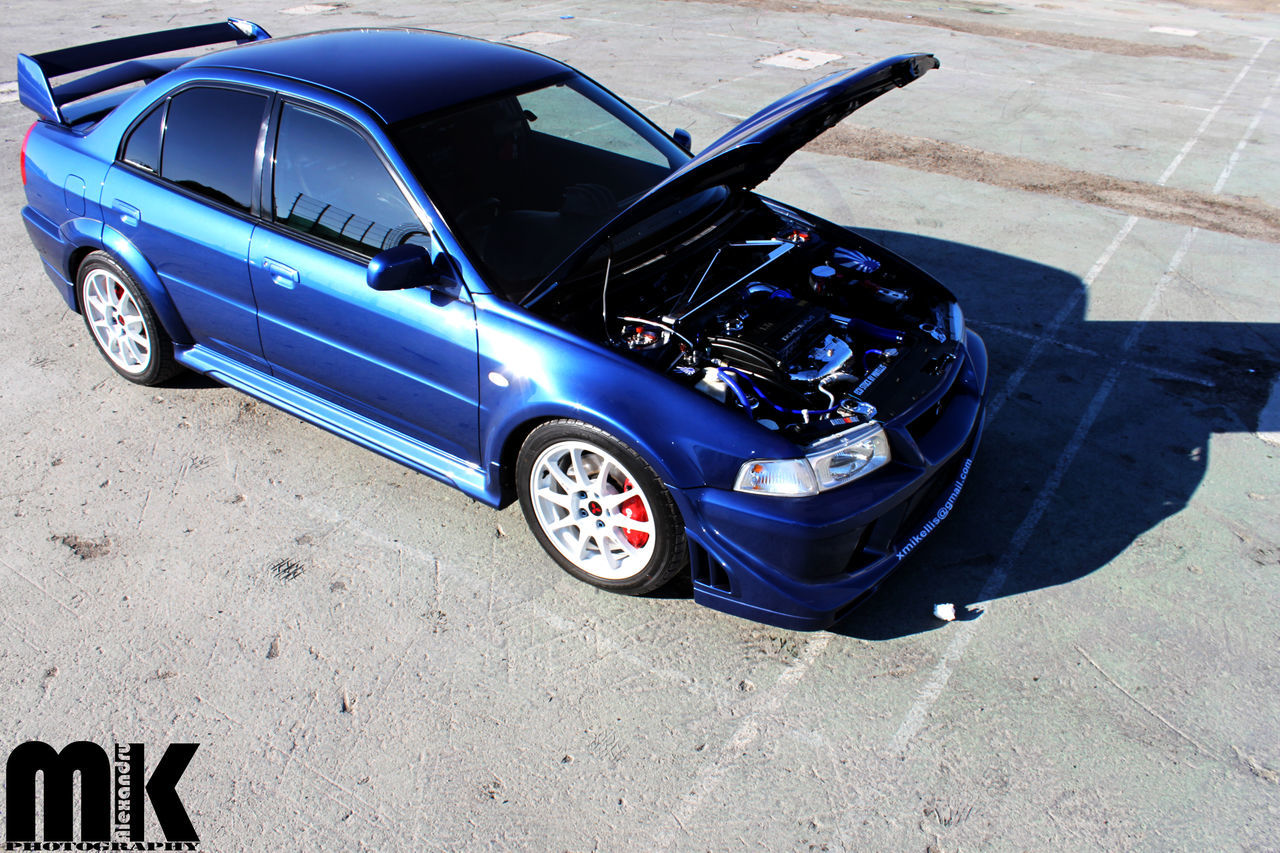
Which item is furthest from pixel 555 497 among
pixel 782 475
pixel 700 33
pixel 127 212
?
pixel 700 33

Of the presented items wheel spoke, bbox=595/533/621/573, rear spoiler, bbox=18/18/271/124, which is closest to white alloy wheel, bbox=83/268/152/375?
rear spoiler, bbox=18/18/271/124

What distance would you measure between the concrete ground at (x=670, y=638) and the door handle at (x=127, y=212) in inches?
38.4

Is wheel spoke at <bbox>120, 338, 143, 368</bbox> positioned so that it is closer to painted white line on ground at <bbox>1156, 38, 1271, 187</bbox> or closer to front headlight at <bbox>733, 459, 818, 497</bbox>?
front headlight at <bbox>733, 459, 818, 497</bbox>

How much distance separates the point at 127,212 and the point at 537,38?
35.1 ft

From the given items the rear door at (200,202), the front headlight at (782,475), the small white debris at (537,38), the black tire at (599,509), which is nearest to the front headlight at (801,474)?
the front headlight at (782,475)

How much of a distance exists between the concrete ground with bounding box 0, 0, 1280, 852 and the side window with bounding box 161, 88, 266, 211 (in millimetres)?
1195

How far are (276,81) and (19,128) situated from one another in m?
7.31

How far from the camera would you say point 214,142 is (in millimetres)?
4141

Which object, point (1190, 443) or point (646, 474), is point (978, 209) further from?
point (646, 474)

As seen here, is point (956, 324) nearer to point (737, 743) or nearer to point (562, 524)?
point (562, 524)

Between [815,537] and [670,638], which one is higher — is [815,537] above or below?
above

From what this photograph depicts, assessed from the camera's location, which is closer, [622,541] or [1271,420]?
[622,541]

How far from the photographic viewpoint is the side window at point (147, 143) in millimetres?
4336

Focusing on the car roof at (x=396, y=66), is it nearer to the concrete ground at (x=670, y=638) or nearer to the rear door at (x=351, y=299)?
the rear door at (x=351, y=299)
